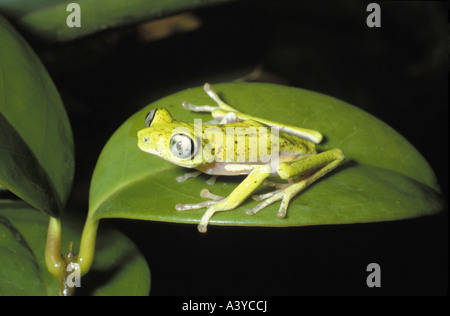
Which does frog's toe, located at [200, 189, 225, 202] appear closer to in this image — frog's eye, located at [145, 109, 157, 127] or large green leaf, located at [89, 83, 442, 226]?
large green leaf, located at [89, 83, 442, 226]

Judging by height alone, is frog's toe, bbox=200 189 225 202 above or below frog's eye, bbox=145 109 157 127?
below

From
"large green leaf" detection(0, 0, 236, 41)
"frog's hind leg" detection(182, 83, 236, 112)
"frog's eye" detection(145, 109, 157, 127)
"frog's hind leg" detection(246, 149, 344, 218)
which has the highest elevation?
"large green leaf" detection(0, 0, 236, 41)

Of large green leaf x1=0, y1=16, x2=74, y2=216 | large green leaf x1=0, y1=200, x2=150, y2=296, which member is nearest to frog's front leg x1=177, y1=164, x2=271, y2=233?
large green leaf x1=0, y1=16, x2=74, y2=216

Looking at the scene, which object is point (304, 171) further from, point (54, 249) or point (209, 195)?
point (54, 249)

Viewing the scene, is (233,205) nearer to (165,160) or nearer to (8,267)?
(165,160)

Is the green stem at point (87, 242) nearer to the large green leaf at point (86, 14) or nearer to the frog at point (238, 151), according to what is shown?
the frog at point (238, 151)
